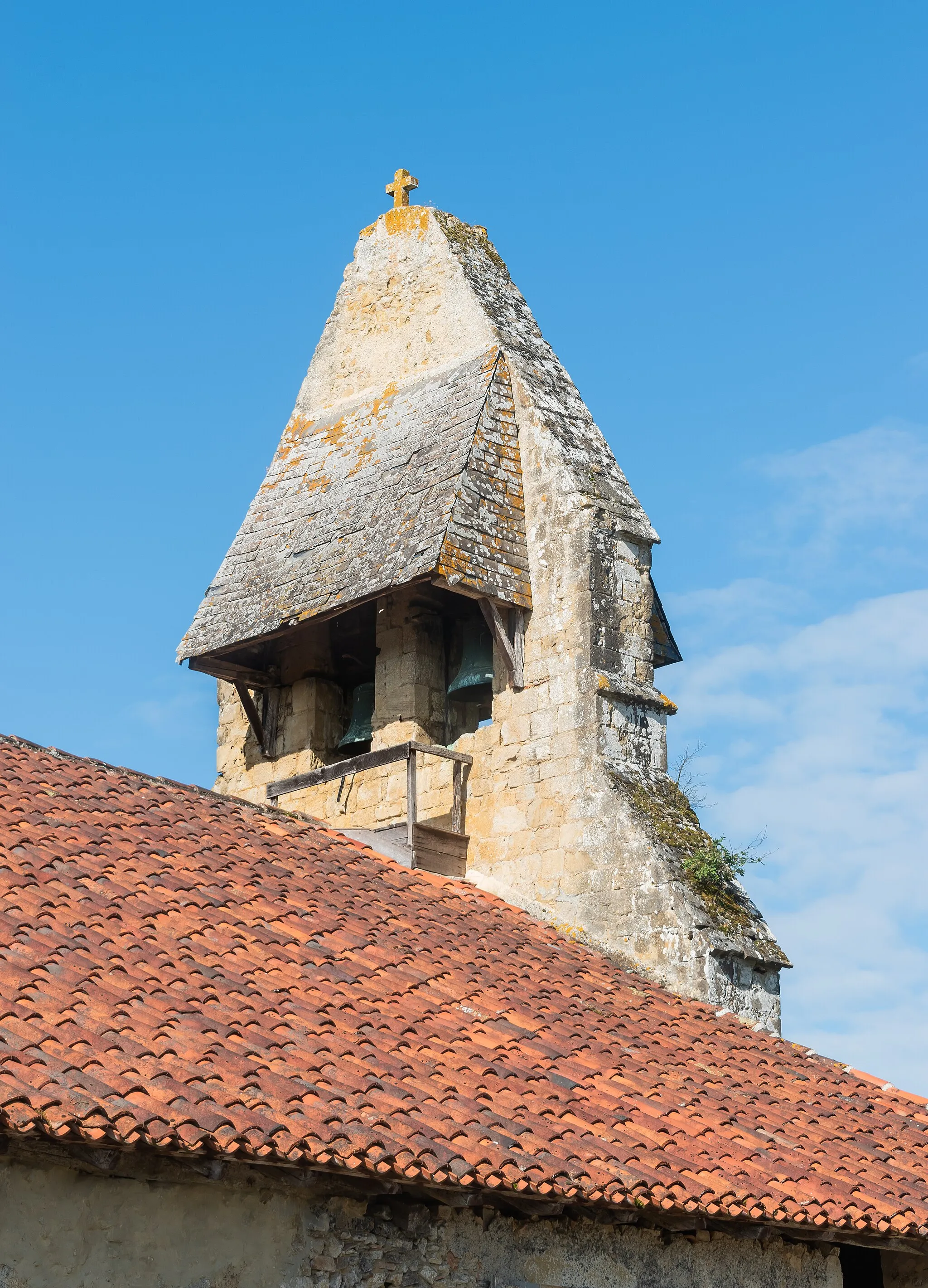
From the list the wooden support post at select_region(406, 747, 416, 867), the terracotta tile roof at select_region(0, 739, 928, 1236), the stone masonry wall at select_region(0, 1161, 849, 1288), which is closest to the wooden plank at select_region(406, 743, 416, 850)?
the wooden support post at select_region(406, 747, 416, 867)

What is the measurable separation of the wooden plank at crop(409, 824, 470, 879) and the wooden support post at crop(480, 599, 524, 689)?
1.10 metres

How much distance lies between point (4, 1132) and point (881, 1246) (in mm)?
4322

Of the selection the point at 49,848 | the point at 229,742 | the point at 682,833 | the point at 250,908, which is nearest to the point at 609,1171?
the point at 250,908

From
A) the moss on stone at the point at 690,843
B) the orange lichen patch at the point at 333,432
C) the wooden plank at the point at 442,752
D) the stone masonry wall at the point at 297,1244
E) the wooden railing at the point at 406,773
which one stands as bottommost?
the stone masonry wall at the point at 297,1244

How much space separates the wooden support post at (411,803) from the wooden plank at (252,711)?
2.07 m

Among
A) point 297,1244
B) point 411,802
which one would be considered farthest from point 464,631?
point 297,1244

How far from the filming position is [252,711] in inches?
492

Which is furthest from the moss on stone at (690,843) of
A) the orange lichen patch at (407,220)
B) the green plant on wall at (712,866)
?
the orange lichen patch at (407,220)

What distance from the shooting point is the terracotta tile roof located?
5.93 meters

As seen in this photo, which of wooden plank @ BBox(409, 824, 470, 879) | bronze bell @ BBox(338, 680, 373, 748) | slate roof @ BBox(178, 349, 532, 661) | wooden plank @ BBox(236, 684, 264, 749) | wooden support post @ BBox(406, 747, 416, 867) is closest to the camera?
wooden support post @ BBox(406, 747, 416, 867)

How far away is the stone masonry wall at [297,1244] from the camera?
5590 millimetres

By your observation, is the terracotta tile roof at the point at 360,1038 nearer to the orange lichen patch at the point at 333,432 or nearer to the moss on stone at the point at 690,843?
the moss on stone at the point at 690,843

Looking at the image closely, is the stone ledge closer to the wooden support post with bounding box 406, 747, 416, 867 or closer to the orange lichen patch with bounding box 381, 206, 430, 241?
the wooden support post with bounding box 406, 747, 416, 867

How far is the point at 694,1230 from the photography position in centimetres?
746
